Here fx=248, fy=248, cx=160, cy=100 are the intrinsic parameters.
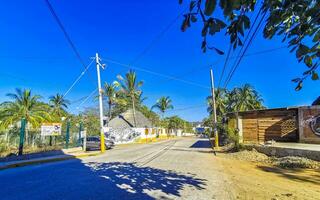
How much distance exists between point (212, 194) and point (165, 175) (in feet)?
9.87

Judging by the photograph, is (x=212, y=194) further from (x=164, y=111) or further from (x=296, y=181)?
(x=164, y=111)

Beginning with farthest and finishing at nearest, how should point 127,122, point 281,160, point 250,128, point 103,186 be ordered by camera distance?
point 127,122, point 250,128, point 281,160, point 103,186

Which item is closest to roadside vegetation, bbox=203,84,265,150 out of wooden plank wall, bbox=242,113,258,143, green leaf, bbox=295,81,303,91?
wooden plank wall, bbox=242,113,258,143

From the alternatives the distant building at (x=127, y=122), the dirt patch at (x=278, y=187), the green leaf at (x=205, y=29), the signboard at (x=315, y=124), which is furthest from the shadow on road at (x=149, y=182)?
the distant building at (x=127, y=122)

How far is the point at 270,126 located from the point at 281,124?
0.96 meters

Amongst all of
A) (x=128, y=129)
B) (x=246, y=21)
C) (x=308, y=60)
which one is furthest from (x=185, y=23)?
(x=128, y=129)

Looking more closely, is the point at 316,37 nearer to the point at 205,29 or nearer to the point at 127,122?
the point at 205,29

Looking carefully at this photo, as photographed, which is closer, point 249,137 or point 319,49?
point 319,49

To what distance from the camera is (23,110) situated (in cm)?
2480

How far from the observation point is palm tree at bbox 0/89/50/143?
2356 centimetres

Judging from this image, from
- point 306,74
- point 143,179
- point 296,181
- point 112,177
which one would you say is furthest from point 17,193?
point 296,181

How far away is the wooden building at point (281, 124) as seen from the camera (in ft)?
59.5

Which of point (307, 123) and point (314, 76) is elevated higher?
point (314, 76)

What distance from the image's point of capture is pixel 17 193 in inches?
266
